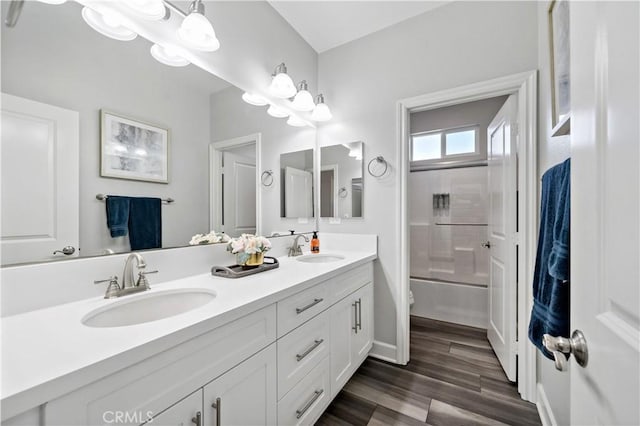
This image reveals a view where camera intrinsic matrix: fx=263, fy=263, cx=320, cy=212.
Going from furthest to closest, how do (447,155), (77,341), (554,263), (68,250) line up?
1. (447,155)
2. (68,250)
3. (554,263)
4. (77,341)

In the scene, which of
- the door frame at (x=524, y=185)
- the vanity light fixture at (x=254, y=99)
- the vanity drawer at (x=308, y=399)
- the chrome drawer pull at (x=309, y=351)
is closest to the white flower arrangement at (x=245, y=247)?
the chrome drawer pull at (x=309, y=351)

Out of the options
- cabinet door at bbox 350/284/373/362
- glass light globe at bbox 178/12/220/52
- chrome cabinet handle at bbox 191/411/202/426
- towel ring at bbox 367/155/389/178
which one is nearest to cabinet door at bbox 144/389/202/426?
chrome cabinet handle at bbox 191/411/202/426

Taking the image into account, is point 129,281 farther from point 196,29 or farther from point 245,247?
point 196,29

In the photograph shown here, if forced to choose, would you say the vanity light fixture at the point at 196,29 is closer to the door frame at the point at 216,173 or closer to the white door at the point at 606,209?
the door frame at the point at 216,173

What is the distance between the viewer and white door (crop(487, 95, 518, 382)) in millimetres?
1755

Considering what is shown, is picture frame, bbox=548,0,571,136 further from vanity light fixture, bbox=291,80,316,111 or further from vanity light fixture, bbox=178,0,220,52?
vanity light fixture, bbox=178,0,220,52

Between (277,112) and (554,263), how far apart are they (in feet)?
6.12

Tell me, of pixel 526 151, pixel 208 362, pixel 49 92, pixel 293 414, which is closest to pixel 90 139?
pixel 49 92

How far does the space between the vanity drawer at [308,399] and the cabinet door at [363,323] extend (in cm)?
40

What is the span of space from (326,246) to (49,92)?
6.21ft

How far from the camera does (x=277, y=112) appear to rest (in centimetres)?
204

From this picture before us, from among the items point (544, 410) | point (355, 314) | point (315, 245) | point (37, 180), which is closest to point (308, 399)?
point (355, 314)

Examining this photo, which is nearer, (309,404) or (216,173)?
(309,404)

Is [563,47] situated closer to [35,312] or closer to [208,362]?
[208,362]
